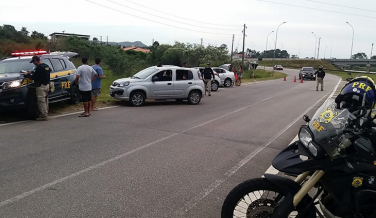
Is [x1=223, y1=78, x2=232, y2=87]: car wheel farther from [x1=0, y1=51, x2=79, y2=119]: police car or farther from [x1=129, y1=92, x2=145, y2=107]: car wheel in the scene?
[x1=0, y1=51, x2=79, y2=119]: police car

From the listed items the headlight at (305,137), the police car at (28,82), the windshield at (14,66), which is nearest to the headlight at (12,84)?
the police car at (28,82)

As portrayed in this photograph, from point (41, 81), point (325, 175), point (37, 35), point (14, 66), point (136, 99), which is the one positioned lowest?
point (136, 99)

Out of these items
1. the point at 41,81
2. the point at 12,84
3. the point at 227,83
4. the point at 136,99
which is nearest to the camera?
the point at 12,84

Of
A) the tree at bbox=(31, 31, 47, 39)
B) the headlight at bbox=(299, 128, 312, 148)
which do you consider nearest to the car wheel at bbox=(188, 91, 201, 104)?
the headlight at bbox=(299, 128, 312, 148)

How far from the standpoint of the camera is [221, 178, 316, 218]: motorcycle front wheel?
3.12 m

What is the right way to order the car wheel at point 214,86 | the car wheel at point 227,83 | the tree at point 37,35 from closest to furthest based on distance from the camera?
the car wheel at point 214,86, the car wheel at point 227,83, the tree at point 37,35

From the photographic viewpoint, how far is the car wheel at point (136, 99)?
13.4 meters

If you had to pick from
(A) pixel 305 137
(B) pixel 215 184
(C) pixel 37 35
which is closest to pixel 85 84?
(B) pixel 215 184

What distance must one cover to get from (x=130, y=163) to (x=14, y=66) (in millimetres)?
6508

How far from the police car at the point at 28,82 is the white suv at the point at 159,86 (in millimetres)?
1878

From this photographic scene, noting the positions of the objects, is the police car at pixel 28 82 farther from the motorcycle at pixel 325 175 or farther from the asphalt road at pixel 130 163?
the motorcycle at pixel 325 175

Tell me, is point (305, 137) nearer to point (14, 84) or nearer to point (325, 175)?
point (325, 175)

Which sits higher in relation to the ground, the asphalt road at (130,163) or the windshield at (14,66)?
the windshield at (14,66)

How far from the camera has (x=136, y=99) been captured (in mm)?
13445
